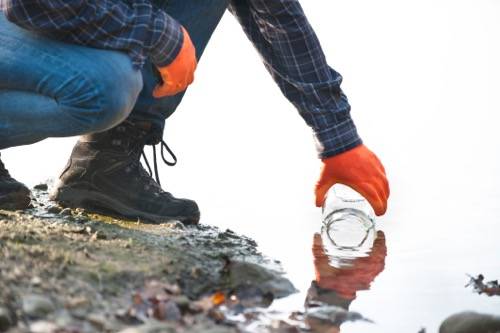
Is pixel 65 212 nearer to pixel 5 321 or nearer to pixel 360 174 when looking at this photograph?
pixel 360 174

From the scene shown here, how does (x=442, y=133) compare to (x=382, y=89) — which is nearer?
(x=442, y=133)

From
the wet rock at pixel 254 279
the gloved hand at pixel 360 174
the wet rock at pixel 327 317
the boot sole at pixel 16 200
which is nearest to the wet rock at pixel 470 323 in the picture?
the wet rock at pixel 327 317

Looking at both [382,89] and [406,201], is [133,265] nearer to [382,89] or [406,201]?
→ [406,201]

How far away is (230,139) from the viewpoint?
23.8ft

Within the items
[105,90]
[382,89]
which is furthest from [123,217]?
[382,89]

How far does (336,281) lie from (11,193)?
1.38 m

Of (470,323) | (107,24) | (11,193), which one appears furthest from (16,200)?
(470,323)

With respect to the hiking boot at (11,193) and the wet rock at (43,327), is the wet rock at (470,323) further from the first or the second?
the hiking boot at (11,193)

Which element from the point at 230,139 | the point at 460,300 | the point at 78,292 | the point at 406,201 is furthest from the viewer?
the point at 230,139

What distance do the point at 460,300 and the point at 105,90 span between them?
1492 mm

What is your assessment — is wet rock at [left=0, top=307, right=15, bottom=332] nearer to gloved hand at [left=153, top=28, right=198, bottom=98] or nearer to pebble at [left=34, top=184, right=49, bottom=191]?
gloved hand at [left=153, top=28, right=198, bottom=98]

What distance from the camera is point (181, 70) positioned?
3.57m

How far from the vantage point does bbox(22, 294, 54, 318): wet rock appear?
A: 247 cm

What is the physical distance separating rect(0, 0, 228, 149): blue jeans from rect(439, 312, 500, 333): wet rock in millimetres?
1437
